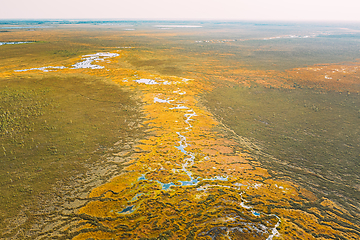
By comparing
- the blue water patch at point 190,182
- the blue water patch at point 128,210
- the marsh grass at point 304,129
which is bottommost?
the blue water patch at point 128,210

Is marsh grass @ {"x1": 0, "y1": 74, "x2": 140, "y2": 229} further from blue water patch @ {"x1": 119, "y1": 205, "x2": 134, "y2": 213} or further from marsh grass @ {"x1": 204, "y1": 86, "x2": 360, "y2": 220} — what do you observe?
marsh grass @ {"x1": 204, "y1": 86, "x2": 360, "y2": 220}

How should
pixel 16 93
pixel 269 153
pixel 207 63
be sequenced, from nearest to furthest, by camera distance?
pixel 269 153 < pixel 16 93 < pixel 207 63

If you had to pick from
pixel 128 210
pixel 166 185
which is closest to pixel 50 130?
pixel 128 210

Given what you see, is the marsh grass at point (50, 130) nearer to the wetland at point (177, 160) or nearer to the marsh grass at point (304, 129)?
the wetland at point (177, 160)

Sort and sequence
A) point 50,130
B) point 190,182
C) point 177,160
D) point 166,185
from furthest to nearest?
point 50,130 → point 177,160 → point 190,182 → point 166,185

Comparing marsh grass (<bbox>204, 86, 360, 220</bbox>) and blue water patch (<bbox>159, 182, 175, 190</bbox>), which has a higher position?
marsh grass (<bbox>204, 86, 360, 220</bbox>)

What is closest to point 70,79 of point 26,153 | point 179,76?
point 179,76

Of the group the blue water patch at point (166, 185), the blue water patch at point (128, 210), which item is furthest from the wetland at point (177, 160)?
the blue water patch at point (166, 185)

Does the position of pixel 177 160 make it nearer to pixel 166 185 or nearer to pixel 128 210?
pixel 166 185

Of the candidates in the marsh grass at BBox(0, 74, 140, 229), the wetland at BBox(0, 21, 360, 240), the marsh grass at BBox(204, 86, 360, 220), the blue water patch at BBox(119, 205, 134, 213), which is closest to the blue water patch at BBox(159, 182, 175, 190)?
the wetland at BBox(0, 21, 360, 240)

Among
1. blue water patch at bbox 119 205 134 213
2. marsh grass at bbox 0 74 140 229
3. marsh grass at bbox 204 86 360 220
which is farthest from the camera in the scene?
marsh grass at bbox 204 86 360 220

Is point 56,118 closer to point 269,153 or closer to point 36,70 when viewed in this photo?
point 269,153
